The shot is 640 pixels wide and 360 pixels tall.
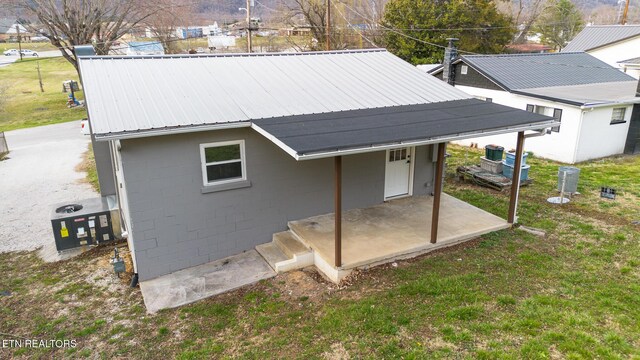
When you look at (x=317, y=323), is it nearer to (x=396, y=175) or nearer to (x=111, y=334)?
(x=111, y=334)

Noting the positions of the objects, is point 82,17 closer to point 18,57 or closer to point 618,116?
point 18,57

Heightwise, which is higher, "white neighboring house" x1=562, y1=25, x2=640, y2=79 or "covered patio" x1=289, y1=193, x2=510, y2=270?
"white neighboring house" x1=562, y1=25, x2=640, y2=79

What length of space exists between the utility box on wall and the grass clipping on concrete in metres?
0.69

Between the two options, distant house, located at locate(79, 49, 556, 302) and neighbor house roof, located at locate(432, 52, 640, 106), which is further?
neighbor house roof, located at locate(432, 52, 640, 106)

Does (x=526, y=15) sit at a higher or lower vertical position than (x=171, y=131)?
higher

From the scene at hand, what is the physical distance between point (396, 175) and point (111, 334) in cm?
698

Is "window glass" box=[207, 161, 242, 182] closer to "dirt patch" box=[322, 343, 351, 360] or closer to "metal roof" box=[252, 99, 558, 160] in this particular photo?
"metal roof" box=[252, 99, 558, 160]

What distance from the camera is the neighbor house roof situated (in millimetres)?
17344

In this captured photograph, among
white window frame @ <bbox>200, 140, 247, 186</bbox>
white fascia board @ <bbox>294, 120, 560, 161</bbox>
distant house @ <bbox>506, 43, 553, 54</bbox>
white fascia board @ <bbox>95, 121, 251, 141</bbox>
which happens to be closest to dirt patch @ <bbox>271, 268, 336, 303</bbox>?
white window frame @ <bbox>200, 140, 247, 186</bbox>

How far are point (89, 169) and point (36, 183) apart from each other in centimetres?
201

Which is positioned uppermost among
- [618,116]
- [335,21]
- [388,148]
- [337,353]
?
[335,21]

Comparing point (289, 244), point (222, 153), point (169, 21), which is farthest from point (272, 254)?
point (169, 21)

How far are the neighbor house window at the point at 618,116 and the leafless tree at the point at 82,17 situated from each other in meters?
28.4

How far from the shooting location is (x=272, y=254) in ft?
29.2
